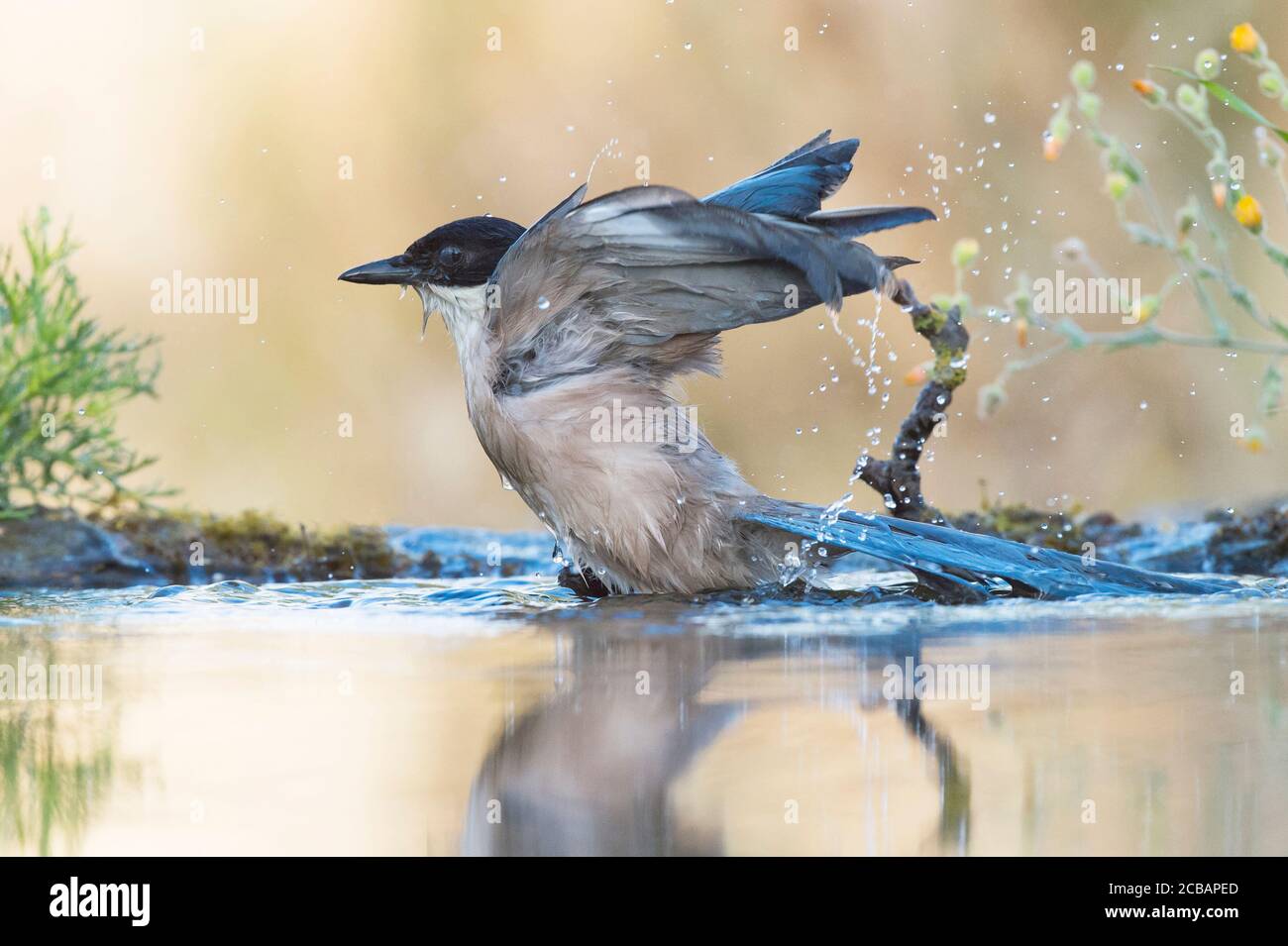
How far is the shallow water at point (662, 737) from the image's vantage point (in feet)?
4.38

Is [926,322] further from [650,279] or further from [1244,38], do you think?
[1244,38]

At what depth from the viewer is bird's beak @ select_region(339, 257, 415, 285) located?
151 inches

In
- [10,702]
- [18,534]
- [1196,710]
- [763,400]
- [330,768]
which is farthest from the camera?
[763,400]

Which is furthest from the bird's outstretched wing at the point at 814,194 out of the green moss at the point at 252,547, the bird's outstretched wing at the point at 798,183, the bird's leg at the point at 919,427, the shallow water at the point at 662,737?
the green moss at the point at 252,547

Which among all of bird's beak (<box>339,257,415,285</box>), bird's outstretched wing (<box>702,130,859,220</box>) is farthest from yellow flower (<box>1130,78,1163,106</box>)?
bird's beak (<box>339,257,415,285</box>)

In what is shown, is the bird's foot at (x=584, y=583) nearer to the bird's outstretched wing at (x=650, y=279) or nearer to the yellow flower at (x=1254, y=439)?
the bird's outstretched wing at (x=650, y=279)

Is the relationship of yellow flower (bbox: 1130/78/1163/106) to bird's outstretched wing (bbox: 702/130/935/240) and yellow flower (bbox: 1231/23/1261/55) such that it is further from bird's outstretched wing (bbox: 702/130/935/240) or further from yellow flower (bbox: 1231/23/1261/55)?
bird's outstretched wing (bbox: 702/130/935/240)

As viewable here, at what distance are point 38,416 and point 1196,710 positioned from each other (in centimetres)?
309

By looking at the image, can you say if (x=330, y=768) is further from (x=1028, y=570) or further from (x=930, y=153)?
(x=930, y=153)

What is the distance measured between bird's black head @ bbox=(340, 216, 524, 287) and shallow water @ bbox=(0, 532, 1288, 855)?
1.27 m

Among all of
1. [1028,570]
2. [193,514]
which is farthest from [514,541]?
[1028,570]

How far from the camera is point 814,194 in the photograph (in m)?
3.24

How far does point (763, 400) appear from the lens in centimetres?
565

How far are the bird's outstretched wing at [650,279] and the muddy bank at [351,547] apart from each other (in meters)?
0.78
